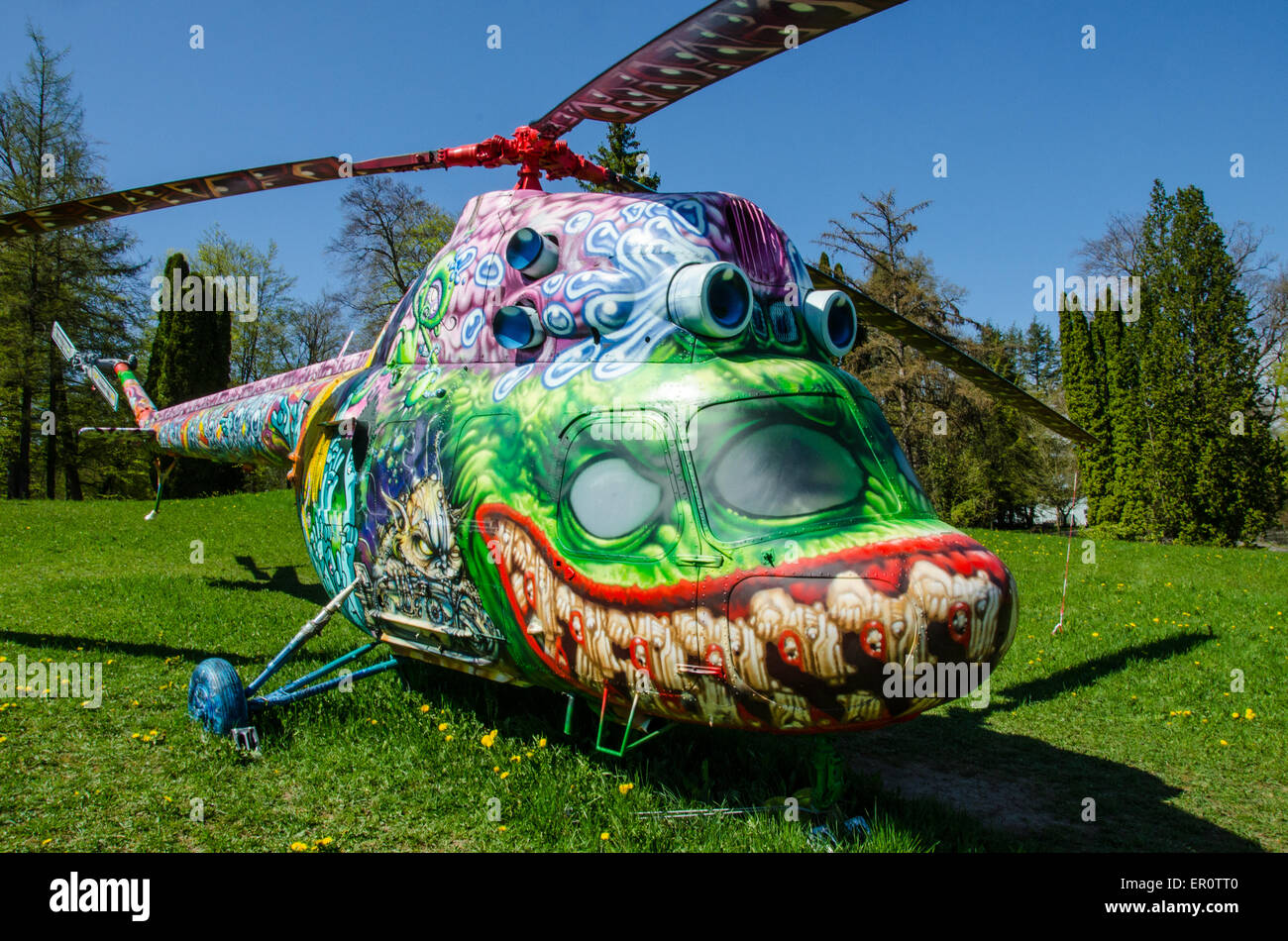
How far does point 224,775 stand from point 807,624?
4201mm

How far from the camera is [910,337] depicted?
22.1 ft

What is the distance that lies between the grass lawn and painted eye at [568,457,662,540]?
1.80 meters

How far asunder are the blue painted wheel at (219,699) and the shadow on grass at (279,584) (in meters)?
5.39

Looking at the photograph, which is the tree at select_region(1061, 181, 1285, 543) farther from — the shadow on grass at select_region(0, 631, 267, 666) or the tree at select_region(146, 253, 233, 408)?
the tree at select_region(146, 253, 233, 408)

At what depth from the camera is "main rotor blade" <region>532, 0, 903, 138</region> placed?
124 inches

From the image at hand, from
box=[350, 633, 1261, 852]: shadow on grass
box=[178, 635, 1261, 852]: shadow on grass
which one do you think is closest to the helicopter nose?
box=[178, 635, 1261, 852]: shadow on grass

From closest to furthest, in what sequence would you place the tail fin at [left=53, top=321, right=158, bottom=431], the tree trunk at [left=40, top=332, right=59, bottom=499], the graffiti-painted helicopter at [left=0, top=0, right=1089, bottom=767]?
the graffiti-painted helicopter at [left=0, top=0, right=1089, bottom=767] < the tail fin at [left=53, top=321, right=158, bottom=431] < the tree trunk at [left=40, top=332, right=59, bottom=499]

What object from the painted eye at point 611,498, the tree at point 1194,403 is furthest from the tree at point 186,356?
the tree at point 1194,403

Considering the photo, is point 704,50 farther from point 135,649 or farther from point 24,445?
point 24,445

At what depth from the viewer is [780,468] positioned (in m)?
3.99

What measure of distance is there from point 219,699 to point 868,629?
4.75 meters

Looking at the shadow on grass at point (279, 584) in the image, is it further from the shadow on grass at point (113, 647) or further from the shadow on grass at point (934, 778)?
the shadow on grass at point (934, 778)

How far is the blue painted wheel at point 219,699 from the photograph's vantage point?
591 centimetres

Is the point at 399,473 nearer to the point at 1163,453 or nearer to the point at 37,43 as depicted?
the point at 1163,453
